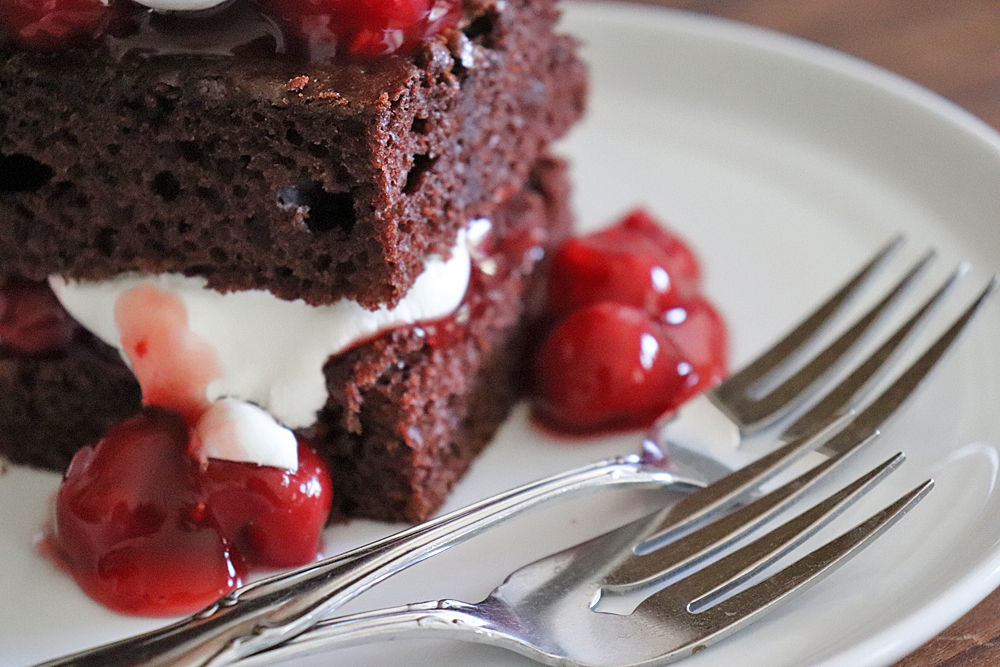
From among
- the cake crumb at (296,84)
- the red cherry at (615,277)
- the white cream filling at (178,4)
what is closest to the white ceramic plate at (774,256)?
the red cherry at (615,277)

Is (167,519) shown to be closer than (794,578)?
No

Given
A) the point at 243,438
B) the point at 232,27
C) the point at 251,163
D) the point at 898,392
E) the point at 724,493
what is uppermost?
the point at 232,27

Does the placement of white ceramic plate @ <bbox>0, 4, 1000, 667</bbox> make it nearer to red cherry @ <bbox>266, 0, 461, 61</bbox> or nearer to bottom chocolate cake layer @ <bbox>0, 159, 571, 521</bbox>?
bottom chocolate cake layer @ <bbox>0, 159, 571, 521</bbox>

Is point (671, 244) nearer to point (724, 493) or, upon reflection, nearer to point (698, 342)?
point (698, 342)

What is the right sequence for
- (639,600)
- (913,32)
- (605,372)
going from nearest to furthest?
1. (639,600)
2. (605,372)
3. (913,32)

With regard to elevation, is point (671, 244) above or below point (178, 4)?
below

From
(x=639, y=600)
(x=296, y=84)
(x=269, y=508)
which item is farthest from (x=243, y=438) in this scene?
(x=639, y=600)

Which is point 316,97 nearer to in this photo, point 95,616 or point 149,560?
point 149,560
